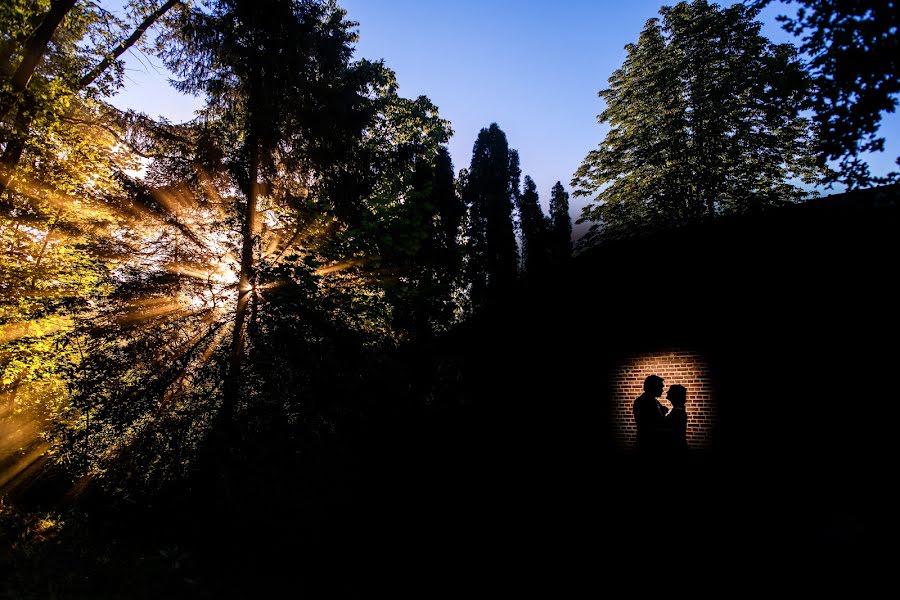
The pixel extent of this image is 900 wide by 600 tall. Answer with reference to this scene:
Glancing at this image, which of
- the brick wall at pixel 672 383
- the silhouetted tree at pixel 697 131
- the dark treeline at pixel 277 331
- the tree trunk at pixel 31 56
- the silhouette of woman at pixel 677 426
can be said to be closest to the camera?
the silhouette of woman at pixel 677 426

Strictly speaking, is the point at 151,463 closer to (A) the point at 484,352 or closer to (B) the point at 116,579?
(B) the point at 116,579

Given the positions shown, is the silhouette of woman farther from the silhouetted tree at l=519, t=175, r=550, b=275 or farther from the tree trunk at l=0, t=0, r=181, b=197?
the silhouetted tree at l=519, t=175, r=550, b=275

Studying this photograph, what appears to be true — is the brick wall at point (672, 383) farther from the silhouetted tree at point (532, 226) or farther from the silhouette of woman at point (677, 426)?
the silhouetted tree at point (532, 226)

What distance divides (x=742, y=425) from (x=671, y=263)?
334cm

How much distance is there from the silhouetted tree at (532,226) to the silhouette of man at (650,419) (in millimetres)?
34031

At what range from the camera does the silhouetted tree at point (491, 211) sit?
31.4 meters

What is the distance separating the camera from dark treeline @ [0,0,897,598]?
18.2ft

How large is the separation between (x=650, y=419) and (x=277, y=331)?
4859 millimetres

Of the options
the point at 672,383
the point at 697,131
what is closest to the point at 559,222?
the point at 697,131

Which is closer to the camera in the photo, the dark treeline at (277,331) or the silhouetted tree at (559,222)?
the dark treeline at (277,331)

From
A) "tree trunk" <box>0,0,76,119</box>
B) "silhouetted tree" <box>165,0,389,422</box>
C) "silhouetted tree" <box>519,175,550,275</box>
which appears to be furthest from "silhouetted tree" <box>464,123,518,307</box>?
"tree trunk" <box>0,0,76,119</box>

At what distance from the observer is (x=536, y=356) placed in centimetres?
930

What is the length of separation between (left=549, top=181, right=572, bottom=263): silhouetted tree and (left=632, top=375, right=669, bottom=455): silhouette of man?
35247 millimetres

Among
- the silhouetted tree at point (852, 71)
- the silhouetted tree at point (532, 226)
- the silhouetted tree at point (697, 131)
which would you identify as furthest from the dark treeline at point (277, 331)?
the silhouetted tree at point (532, 226)
